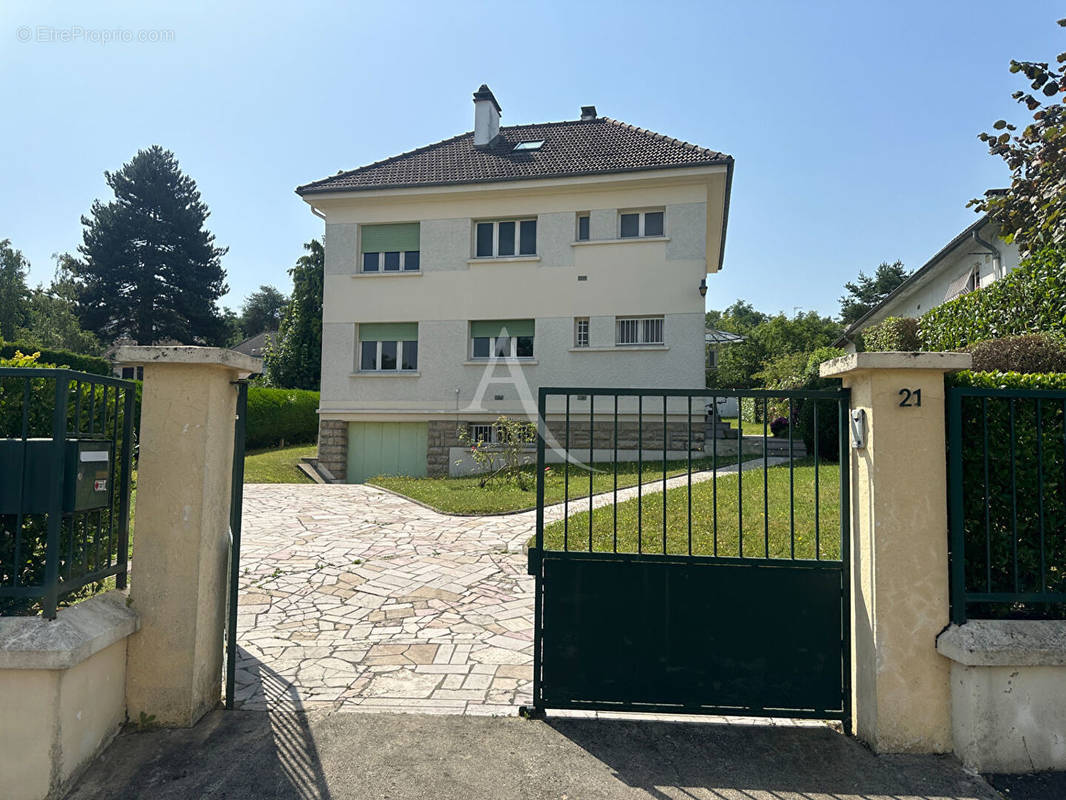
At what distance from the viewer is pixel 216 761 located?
3137 millimetres

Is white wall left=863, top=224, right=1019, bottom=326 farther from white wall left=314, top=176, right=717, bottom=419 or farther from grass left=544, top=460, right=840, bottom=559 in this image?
grass left=544, top=460, right=840, bottom=559

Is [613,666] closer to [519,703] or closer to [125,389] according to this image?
[519,703]

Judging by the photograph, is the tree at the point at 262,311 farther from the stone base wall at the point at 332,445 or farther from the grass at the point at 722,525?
the grass at the point at 722,525

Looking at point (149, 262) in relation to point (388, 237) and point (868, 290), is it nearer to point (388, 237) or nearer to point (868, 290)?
point (388, 237)

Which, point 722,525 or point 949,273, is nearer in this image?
point 722,525

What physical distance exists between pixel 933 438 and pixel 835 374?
0.62 meters

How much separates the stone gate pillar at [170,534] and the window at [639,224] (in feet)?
47.9

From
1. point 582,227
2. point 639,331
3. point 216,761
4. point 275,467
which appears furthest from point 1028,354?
point 275,467

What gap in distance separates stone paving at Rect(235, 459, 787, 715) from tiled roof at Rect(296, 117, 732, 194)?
34.4 feet

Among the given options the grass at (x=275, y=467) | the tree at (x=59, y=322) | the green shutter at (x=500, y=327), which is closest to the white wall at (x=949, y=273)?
the green shutter at (x=500, y=327)

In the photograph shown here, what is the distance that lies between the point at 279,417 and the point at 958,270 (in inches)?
947

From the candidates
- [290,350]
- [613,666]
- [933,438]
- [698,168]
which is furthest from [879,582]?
[290,350]

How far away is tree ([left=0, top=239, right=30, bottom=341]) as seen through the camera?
3369 centimetres

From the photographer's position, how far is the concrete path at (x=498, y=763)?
291 cm
